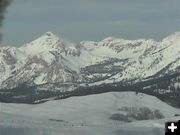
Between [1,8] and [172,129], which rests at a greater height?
[1,8]

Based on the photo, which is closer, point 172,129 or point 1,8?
point 172,129
